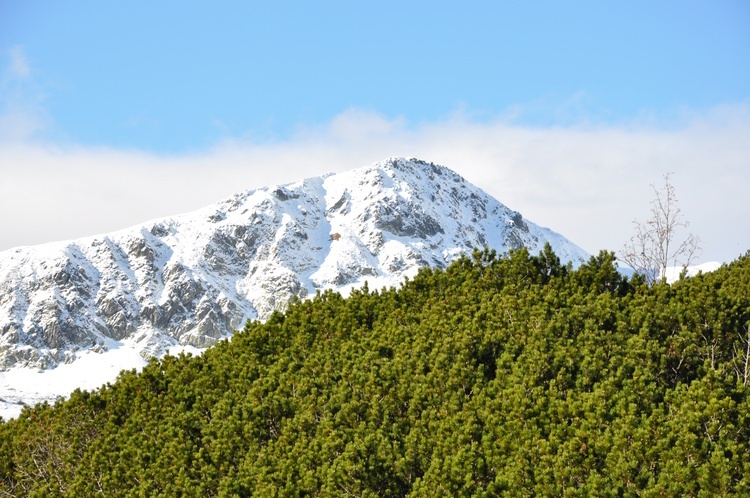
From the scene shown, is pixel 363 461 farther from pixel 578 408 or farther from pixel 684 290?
pixel 684 290

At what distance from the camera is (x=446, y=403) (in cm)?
1221

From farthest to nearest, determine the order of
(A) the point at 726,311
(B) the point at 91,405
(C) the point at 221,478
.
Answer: (B) the point at 91,405 < (A) the point at 726,311 < (C) the point at 221,478

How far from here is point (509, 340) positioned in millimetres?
13438

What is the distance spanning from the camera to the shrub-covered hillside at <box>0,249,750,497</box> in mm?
10359

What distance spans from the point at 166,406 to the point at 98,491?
208cm

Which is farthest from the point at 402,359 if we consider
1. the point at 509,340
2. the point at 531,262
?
the point at 531,262

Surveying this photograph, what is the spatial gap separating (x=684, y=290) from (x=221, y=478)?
9301mm

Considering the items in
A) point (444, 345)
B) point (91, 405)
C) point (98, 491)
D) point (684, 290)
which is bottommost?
point (98, 491)

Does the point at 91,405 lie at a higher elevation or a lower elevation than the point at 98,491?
higher

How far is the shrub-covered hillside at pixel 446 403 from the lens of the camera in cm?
1036

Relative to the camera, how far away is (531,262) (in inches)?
656

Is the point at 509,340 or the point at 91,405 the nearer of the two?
the point at 509,340

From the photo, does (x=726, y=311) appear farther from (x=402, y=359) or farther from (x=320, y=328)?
(x=320, y=328)

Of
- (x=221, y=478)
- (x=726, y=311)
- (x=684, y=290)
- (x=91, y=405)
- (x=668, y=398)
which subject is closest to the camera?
(x=668, y=398)
